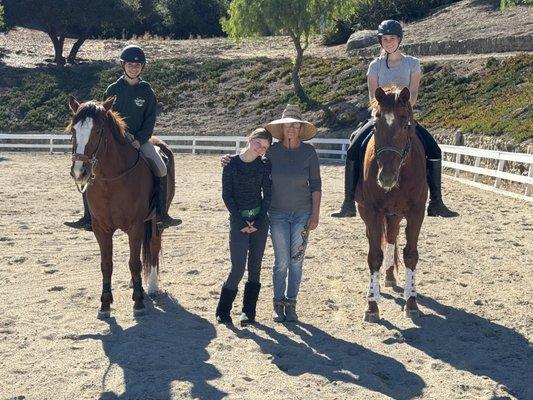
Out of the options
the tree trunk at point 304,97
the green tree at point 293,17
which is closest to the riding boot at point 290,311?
the tree trunk at point 304,97

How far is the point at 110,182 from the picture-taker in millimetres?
7965

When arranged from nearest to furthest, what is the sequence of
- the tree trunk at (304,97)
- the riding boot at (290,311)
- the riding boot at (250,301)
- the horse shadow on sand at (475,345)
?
the horse shadow on sand at (475,345)
the riding boot at (250,301)
the riding boot at (290,311)
the tree trunk at (304,97)

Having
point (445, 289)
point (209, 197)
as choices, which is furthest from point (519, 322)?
point (209, 197)

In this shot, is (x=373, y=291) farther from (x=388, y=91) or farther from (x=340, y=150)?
(x=340, y=150)

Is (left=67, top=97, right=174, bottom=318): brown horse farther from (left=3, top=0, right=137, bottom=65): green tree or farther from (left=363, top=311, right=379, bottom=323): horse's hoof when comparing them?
(left=3, top=0, right=137, bottom=65): green tree

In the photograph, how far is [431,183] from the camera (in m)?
8.51

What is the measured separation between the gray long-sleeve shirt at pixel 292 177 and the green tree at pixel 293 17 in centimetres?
3145

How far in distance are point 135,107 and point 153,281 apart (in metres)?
2.03

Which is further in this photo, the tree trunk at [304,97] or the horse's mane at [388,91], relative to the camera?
the tree trunk at [304,97]

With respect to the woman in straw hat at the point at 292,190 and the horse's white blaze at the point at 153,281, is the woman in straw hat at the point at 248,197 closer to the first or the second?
the woman in straw hat at the point at 292,190

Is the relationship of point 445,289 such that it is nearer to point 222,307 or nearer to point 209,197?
point 222,307

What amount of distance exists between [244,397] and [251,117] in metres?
33.6

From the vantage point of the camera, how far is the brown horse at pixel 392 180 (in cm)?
742

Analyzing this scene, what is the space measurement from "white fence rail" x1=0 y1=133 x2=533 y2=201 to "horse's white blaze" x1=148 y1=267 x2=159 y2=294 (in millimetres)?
10426
